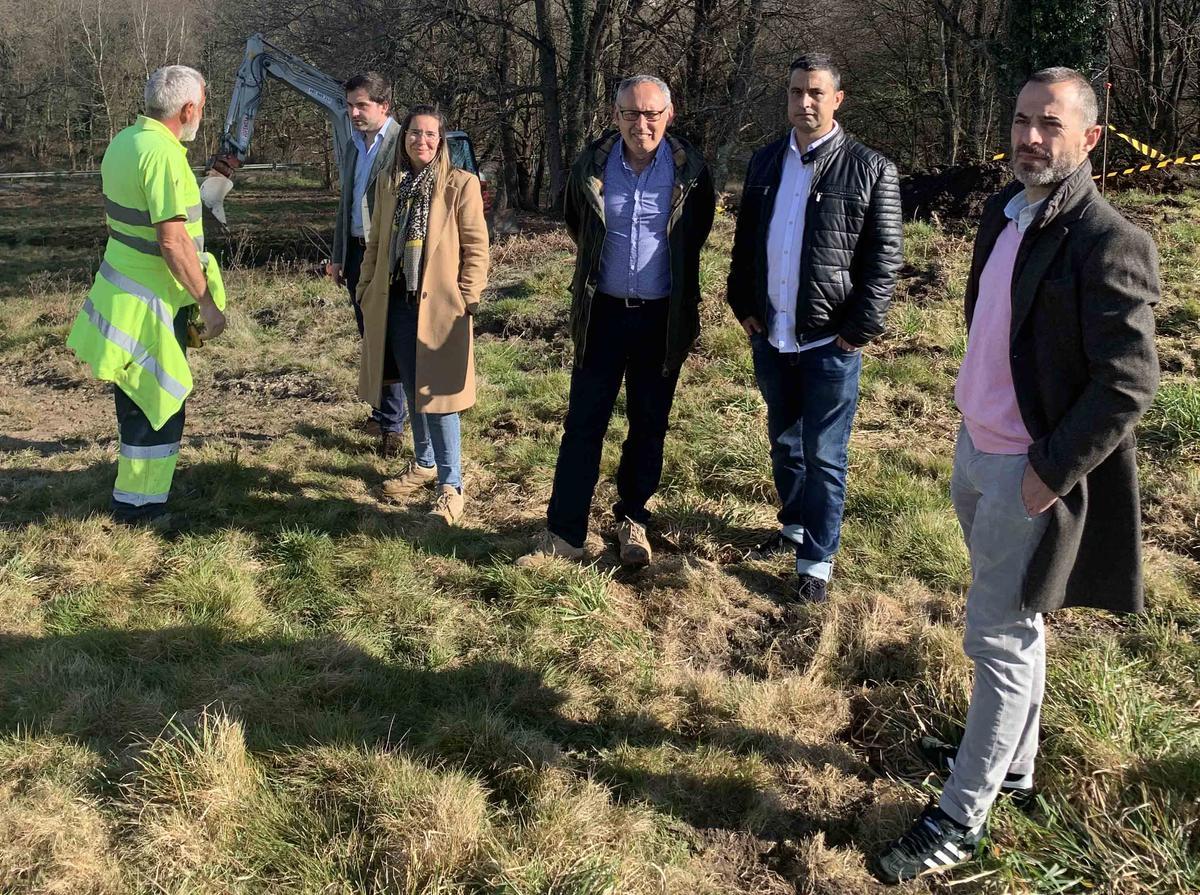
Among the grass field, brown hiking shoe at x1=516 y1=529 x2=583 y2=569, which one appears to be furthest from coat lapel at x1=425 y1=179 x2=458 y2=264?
brown hiking shoe at x1=516 y1=529 x2=583 y2=569

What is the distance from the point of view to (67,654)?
3.44 metres

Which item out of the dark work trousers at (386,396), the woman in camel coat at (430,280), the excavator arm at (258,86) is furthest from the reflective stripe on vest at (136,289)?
the excavator arm at (258,86)

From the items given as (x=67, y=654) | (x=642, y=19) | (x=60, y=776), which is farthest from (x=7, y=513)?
(x=642, y=19)

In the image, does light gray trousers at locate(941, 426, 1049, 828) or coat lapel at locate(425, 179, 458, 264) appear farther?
coat lapel at locate(425, 179, 458, 264)

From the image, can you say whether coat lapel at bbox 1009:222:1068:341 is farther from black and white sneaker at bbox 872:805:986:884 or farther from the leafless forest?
the leafless forest

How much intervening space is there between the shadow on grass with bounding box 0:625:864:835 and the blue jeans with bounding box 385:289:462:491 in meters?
1.39

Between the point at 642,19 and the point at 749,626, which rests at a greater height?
the point at 642,19

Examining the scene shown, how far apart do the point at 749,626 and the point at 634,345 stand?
1279 millimetres

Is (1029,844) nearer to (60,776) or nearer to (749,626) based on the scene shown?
(749,626)

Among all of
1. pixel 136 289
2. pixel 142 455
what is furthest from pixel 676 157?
pixel 142 455

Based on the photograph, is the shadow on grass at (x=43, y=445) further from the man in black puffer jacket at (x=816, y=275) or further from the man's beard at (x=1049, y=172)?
the man's beard at (x=1049, y=172)

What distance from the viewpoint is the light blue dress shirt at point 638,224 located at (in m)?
3.78

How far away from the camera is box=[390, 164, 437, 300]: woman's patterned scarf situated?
4.49 metres

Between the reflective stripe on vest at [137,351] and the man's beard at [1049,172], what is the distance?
380cm
